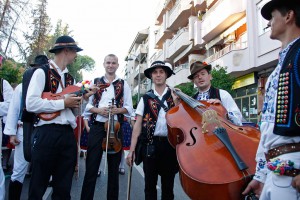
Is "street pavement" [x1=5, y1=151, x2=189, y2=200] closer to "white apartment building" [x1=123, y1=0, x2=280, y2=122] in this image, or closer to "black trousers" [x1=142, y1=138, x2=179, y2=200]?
"black trousers" [x1=142, y1=138, x2=179, y2=200]

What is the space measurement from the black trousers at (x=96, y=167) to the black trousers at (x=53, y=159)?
636 mm

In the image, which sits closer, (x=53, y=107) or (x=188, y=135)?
(x=188, y=135)

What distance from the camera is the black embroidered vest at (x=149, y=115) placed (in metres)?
3.62

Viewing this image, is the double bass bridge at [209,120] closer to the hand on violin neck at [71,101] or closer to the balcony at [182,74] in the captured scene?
the hand on violin neck at [71,101]

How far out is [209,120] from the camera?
8.51 feet

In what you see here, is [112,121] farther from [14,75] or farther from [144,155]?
[14,75]

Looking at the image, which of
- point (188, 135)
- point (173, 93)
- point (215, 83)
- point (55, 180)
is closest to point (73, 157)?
point (55, 180)

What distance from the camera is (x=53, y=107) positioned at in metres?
2.78

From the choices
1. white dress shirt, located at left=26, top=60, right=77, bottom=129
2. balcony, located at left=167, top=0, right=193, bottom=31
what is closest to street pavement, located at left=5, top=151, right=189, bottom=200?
white dress shirt, located at left=26, top=60, right=77, bottom=129

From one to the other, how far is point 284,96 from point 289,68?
167 mm

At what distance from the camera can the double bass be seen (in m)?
1.89

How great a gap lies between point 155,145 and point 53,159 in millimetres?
1270

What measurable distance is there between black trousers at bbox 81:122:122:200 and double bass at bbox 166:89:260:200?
1291 mm

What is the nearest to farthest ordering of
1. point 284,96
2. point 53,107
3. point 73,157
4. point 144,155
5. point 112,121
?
point 284,96 < point 53,107 < point 73,157 < point 144,155 < point 112,121
